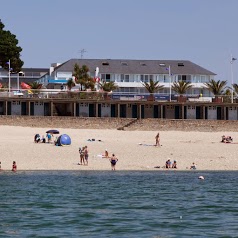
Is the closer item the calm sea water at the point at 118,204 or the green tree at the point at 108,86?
the calm sea water at the point at 118,204

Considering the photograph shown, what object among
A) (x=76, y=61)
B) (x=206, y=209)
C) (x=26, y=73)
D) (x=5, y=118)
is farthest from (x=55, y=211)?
(x=26, y=73)

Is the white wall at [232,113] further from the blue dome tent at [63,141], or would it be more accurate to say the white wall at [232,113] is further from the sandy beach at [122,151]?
the blue dome tent at [63,141]

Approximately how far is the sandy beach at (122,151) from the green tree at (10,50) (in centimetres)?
2230

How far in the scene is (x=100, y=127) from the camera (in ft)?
252

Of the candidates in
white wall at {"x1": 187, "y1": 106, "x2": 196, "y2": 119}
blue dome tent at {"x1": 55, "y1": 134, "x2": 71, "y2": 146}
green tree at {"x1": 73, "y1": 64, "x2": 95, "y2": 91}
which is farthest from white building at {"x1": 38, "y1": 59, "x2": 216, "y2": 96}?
blue dome tent at {"x1": 55, "y1": 134, "x2": 71, "y2": 146}

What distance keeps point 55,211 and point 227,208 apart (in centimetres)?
727

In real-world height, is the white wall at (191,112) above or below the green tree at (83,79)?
below

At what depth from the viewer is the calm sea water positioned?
3116 centimetres

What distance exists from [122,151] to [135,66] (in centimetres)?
5524

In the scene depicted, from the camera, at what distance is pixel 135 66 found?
4476 inches

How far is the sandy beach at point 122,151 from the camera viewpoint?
176 ft

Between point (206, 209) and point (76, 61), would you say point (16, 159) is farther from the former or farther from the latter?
point (76, 61)

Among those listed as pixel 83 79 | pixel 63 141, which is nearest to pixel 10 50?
pixel 83 79

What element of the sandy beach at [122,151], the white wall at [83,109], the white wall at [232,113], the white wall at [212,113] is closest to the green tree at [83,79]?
the white wall at [83,109]
